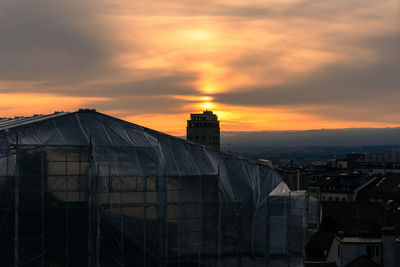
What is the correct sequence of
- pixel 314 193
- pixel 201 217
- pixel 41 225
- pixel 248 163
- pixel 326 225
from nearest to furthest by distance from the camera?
pixel 41 225 < pixel 201 217 < pixel 248 163 < pixel 326 225 < pixel 314 193

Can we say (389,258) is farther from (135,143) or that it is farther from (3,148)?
(3,148)

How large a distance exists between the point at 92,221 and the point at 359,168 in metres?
152

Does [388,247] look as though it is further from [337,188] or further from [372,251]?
[337,188]

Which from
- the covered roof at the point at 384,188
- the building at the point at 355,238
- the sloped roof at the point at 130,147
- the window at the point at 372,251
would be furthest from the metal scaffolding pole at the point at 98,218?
the covered roof at the point at 384,188

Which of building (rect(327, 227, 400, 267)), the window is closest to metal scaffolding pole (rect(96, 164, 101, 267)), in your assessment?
building (rect(327, 227, 400, 267))

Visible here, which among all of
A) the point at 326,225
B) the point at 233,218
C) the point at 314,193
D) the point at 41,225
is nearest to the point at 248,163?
the point at 233,218

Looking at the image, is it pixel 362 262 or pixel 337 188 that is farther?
pixel 337 188

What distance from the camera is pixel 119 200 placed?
41.2m

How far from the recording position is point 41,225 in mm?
39688

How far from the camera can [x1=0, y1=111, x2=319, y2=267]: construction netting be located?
130 feet

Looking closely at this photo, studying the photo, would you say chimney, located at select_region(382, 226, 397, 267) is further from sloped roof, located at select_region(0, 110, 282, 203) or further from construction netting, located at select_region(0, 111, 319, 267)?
sloped roof, located at select_region(0, 110, 282, 203)

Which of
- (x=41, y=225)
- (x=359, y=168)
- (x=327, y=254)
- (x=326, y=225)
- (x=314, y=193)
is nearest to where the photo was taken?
(x=41, y=225)

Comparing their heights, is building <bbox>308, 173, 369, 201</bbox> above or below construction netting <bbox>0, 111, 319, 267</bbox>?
below

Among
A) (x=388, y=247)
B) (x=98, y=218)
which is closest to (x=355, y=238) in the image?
(x=388, y=247)
